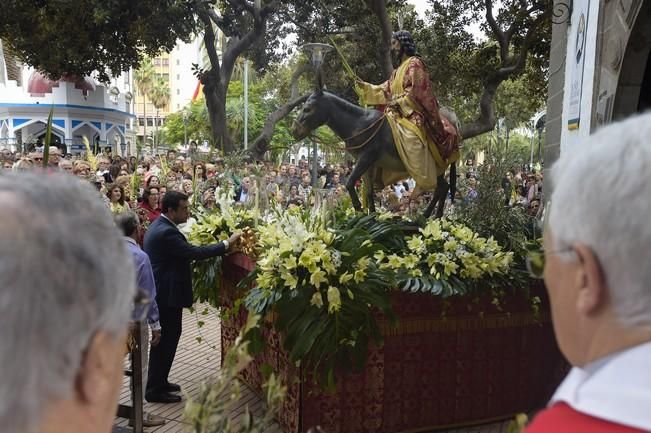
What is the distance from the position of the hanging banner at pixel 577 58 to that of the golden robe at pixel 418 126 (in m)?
1.37

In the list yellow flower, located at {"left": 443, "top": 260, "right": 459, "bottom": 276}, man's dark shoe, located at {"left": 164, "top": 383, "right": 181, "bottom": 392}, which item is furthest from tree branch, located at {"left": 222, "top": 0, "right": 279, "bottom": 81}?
yellow flower, located at {"left": 443, "top": 260, "right": 459, "bottom": 276}

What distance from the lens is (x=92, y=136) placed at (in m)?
31.6

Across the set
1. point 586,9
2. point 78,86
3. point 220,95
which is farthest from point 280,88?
point 586,9

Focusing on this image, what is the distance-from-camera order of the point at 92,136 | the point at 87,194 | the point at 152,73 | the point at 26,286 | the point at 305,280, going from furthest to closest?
the point at 152,73 < the point at 92,136 < the point at 305,280 < the point at 87,194 < the point at 26,286

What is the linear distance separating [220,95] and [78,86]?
1667 cm

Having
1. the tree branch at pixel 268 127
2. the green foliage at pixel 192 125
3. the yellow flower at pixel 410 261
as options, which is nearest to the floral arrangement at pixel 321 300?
the yellow flower at pixel 410 261

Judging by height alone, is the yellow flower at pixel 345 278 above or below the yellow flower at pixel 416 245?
below

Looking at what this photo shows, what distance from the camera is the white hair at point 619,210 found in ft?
2.87

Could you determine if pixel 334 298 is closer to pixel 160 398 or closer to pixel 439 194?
pixel 160 398

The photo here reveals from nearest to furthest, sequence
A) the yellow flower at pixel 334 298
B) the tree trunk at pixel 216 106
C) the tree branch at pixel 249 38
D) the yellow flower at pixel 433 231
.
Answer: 1. the yellow flower at pixel 334 298
2. the yellow flower at pixel 433 231
3. the tree branch at pixel 249 38
4. the tree trunk at pixel 216 106

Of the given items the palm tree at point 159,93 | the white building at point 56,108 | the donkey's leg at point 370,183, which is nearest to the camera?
the donkey's leg at point 370,183

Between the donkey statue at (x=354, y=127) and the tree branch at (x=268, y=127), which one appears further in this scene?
the tree branch at (x=268, y=127)

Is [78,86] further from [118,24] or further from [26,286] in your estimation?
[26,286]

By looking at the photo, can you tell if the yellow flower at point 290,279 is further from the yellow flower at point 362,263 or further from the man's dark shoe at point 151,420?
the man's dark shoe at point 151,420
